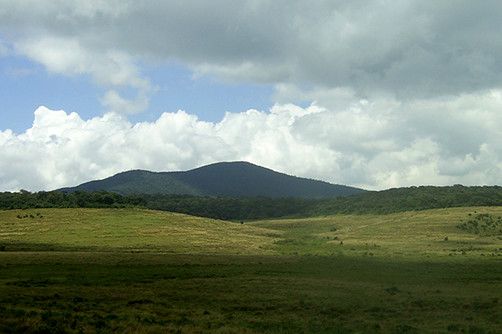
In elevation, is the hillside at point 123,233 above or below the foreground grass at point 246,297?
above

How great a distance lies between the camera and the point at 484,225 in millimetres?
169875

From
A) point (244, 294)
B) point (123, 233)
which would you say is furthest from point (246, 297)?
point (123, 233)

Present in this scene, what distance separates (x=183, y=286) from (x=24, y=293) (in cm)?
1454

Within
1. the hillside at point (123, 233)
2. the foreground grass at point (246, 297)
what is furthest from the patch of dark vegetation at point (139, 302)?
the hillside at point (123, 233)

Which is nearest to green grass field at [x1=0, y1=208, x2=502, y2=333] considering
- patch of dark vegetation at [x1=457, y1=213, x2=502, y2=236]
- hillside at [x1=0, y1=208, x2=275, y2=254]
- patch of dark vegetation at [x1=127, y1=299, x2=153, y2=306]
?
patch of dark vegetation at [x1=127, y1=299, x2=153, y2=306]

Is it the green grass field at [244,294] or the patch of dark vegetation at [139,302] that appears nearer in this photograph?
the green grass field at [244,294]

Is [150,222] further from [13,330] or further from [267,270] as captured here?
[13,330]

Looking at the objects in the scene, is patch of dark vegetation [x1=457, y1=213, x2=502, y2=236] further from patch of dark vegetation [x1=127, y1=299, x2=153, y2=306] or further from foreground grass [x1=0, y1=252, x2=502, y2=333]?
patch of dark vegetation [x1=127, y1=299, x2=153, y2=306]

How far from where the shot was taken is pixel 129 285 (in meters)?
55.9

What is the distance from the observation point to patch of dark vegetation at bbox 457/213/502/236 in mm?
161887

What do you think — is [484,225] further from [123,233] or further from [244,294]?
[244,294]

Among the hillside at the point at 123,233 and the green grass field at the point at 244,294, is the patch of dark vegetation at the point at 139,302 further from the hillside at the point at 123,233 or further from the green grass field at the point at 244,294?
the hillside at the point at 123,233

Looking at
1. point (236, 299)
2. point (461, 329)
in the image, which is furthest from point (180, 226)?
point (461, 329)

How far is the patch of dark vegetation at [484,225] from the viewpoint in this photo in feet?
531
